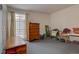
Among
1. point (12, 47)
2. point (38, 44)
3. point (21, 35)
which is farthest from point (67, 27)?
point (12, 47)

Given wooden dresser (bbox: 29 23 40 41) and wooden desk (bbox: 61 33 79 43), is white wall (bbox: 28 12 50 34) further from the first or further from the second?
wooden desk (bbox: 61 33 79 43)

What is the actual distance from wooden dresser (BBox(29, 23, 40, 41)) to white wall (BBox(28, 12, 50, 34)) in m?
0.05

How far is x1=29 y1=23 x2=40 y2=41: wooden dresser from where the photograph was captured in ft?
4.99

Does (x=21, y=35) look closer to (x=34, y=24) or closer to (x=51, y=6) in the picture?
(x=34, y=24)

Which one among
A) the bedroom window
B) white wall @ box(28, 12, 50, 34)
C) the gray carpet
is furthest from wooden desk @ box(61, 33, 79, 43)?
the bedroom window

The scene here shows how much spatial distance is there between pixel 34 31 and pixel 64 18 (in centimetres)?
50

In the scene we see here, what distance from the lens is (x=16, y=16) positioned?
1.48 m

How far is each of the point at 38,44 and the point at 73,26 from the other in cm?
57

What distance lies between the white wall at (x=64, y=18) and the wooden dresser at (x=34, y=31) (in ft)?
0.76

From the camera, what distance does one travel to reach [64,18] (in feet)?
5.29

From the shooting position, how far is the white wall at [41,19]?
1.52m

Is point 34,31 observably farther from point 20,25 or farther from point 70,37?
point 70,37

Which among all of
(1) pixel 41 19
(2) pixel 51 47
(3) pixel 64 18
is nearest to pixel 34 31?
(1) pixel 41 19

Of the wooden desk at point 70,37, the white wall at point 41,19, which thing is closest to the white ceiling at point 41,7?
the white wall at point 41,19
